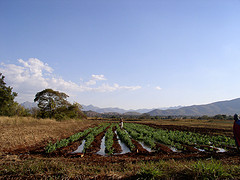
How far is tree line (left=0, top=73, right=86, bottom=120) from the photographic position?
85.8 feet

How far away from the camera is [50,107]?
111 ft

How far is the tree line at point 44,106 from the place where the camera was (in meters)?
26.1

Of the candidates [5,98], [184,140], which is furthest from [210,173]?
[5,98]

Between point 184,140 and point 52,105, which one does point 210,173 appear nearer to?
point 184,140

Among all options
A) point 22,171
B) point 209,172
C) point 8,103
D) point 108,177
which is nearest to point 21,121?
point 8,103

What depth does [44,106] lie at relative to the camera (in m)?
33.4

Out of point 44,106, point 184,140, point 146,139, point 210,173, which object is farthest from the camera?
point 44,106

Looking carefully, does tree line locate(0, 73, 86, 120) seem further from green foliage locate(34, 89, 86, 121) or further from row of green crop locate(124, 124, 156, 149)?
row of green crop locate(124, 124, 156, 149)

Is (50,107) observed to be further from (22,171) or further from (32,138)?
(22,171)

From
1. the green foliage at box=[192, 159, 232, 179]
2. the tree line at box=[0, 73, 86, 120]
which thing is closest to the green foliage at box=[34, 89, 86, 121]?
the tree line at box=[0, 73, 86, 120]

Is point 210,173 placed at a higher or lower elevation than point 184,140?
higher

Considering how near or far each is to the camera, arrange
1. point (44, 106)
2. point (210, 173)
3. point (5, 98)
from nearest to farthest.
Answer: point (210, 173) → point (5, 98) → point (44, 106)

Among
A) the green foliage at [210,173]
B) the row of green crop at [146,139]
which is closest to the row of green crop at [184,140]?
the row of green crop at [146,139]

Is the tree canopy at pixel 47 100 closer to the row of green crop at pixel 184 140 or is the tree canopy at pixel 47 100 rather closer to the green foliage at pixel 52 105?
the green foliage at pixel 52 105
